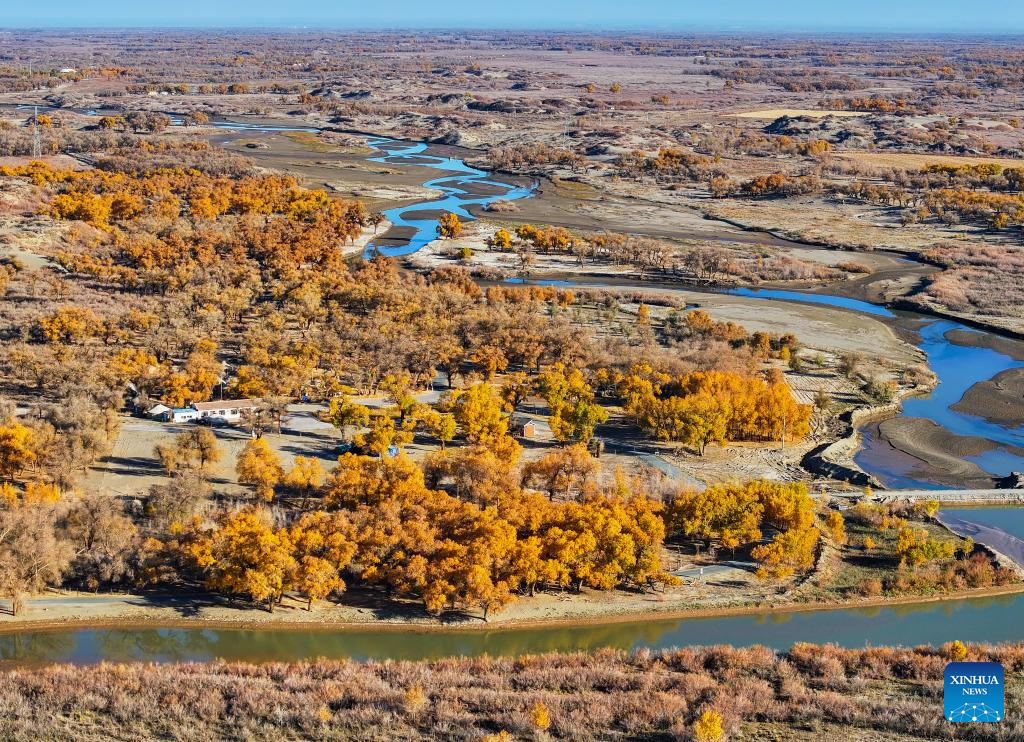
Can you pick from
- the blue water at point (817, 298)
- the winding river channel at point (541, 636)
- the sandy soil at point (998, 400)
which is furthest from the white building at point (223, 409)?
the blue water at point (817, 298)

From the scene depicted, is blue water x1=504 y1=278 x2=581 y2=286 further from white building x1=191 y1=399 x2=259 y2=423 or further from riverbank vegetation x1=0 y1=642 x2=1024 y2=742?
riverbank vegetation x1=0 y1=642 x2=1024 y2=742

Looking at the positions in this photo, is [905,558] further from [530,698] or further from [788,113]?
[788,113]

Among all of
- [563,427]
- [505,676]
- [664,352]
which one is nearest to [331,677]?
[505,676]

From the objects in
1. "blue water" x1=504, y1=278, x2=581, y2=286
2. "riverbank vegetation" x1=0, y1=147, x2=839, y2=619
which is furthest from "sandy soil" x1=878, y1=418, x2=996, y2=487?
"blue water" x1=504, y1=278, x2=581, y2=286

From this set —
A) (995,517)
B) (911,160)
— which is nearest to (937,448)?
(995,517)

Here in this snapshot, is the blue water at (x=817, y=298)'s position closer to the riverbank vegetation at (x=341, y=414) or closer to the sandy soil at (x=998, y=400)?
the riverbank vegetation at (x=341, y=414)

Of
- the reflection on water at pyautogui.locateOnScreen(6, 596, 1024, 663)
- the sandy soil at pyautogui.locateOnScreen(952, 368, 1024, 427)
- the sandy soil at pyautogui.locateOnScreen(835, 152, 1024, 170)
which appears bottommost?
the reflection on water at pyautogui.locateOnScreen(6, 596, 1024, 663)

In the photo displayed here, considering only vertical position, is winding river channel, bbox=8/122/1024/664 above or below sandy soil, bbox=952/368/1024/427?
below
